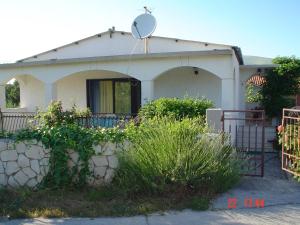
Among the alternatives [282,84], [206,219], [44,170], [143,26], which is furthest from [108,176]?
[282,84]

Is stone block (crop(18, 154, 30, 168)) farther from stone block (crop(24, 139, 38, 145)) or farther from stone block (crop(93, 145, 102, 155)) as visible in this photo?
stone block (crop(93, 145, 102, 155))

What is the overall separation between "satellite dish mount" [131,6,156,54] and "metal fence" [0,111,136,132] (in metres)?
3.09

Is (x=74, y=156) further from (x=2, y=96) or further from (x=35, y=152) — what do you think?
(x=2, y=96)

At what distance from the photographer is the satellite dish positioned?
13.8 metres

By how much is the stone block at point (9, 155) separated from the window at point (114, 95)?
8.74 m

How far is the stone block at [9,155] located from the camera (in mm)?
7148

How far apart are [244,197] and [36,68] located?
1025cm

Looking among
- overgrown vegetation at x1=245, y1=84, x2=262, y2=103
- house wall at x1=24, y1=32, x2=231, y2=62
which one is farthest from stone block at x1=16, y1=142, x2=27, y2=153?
overgrown vegetation at x1=245, y1=84, x2=262, y2=103

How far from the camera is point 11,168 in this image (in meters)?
7.14

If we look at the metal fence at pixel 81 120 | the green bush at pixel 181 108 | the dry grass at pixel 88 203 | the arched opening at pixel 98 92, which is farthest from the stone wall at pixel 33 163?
the arched opening at pixel 98 92

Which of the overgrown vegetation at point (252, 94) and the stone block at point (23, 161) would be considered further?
the overgrown vegetation at point (252, 94)

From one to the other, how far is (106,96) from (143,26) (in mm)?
3791

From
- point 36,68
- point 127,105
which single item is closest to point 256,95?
point 127,105

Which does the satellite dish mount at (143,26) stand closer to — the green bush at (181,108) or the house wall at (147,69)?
the house wall at (147,69)
